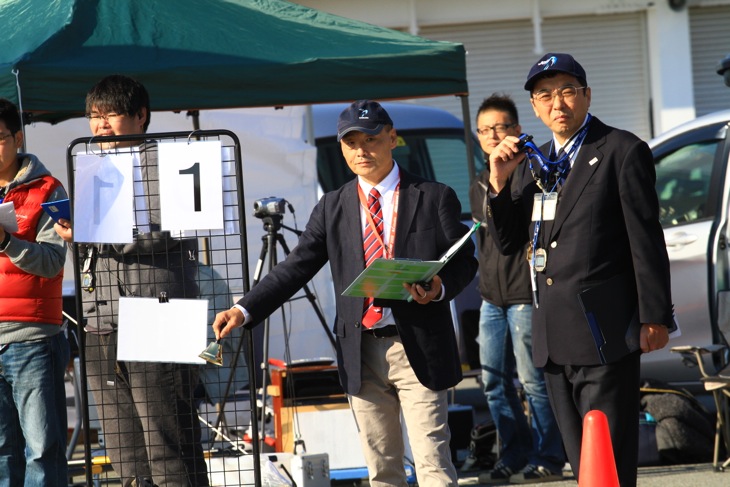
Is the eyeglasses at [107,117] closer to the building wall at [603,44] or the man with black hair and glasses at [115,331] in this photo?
the man with black hair and glasses at [115,331]

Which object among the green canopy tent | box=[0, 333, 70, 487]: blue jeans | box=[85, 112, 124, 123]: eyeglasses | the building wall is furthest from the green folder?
the building wall

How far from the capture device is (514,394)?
6633 millimetres

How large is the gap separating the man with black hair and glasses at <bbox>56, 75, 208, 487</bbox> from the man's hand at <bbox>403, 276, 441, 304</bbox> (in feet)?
3.25

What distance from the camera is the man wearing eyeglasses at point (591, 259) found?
3902mm

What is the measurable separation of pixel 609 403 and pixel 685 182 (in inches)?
169

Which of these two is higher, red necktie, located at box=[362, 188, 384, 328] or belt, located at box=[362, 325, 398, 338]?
red necktie, located at box=[362, 188, 384, 328]

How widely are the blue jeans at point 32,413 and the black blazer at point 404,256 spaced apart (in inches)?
44.2

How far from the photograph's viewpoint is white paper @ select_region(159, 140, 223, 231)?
4.17 metres

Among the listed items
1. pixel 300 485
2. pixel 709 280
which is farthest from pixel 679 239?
pixel 300 485

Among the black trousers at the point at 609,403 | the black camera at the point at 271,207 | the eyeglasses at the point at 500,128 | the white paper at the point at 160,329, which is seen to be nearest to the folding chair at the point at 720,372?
the eyeglasses at the point at 500,128

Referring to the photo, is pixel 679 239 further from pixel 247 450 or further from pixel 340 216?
pixel 340 216

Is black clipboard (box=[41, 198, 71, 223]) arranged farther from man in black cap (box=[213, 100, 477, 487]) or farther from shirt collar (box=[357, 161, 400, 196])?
shirt collar (box=[357, 161, 400, 196])

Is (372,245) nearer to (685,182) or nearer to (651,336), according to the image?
(651,336)

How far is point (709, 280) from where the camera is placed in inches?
282
